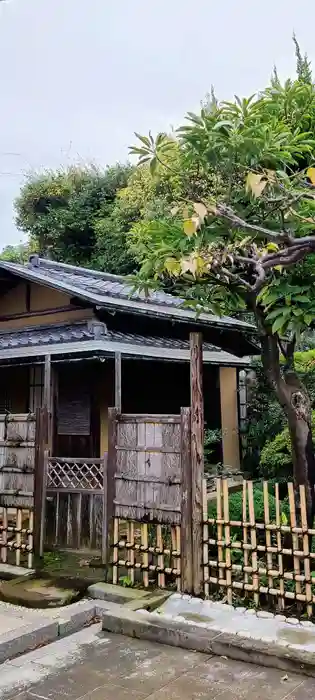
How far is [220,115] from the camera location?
204 inches

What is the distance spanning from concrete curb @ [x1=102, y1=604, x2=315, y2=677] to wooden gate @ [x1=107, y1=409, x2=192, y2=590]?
67 cm

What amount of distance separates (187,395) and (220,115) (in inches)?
318

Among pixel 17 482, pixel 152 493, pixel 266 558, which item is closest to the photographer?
pixel 266 558

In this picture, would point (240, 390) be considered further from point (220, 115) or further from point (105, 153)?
point (105, 153)

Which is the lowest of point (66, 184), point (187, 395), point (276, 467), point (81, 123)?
point (276, 467)

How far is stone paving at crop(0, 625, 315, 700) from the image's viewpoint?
3539 millimetres

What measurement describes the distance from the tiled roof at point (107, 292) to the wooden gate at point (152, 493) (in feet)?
9.62

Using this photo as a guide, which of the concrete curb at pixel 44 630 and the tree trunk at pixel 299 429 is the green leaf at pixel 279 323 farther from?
the concrete curb at pixel 44 630

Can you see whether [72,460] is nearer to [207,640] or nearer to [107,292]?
[207,640]

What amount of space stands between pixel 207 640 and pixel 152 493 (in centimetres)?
156

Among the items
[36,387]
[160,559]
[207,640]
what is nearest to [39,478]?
[160,559]

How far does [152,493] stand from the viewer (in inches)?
214

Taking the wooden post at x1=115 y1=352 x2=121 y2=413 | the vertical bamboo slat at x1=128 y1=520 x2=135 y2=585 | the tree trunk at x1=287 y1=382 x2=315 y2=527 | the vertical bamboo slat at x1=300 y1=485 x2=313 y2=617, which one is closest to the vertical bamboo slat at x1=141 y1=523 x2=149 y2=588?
the vertical bamboo slat at x1=128 y1=520 x2=135 y2=585

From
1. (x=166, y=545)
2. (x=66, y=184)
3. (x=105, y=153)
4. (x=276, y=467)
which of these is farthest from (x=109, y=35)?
(x=105, y=153)
